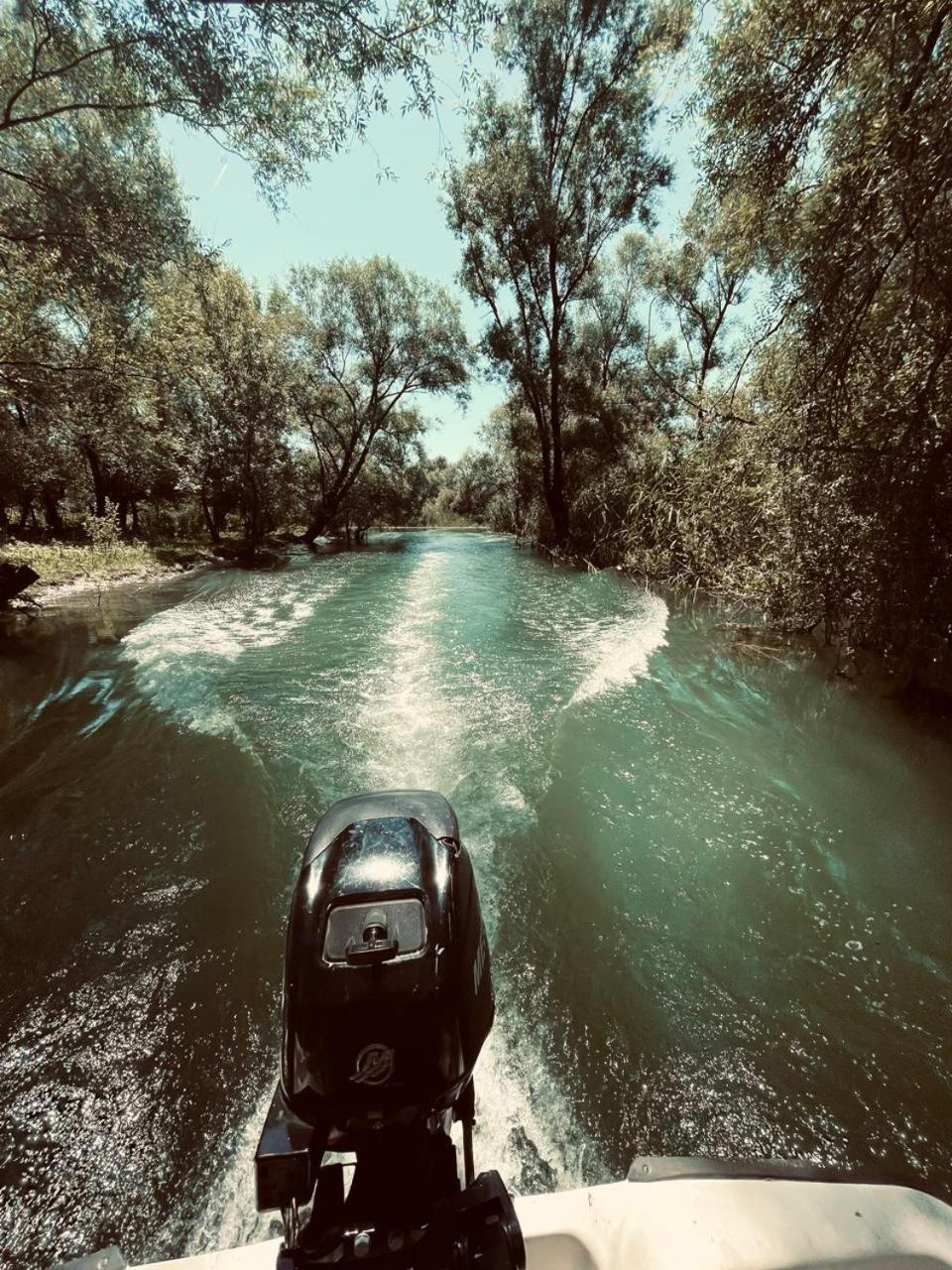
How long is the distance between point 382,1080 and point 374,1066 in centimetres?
3

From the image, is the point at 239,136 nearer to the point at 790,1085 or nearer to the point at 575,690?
the point at 575,690

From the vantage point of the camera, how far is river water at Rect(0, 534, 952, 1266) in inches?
68.1

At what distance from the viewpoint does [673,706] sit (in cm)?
521

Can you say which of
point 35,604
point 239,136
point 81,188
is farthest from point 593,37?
point 35,604

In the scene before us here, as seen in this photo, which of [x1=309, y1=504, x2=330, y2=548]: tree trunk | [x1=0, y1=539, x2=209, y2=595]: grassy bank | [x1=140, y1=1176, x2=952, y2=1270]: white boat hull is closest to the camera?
[x1=140, y1=1176, x2=952, y2=1270]: white boat hull

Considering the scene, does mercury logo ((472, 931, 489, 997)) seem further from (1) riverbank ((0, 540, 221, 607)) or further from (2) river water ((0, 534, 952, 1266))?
(1) riverbank ((0, 540, 221, 607))

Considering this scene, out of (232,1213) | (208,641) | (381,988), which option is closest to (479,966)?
(381,988)

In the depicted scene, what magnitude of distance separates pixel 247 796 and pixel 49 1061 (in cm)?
173

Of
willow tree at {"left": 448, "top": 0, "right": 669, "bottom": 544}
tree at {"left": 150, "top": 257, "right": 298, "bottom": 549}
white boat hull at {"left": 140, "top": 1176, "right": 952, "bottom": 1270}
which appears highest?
willow tree at {"left": 448, "top": 0, "right": 669, "bottom": 544}

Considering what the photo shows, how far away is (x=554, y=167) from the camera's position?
14.3 metres

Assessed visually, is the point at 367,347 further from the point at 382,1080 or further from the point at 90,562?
the point at 382,1080

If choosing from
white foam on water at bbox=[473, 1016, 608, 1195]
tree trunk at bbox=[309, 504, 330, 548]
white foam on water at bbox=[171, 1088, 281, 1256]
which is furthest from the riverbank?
white foam on water at bbox=[473, 1016, 608, 1195]

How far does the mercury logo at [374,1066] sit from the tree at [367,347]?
24.2 metres

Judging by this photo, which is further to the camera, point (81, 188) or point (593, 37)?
point (593, 37)
